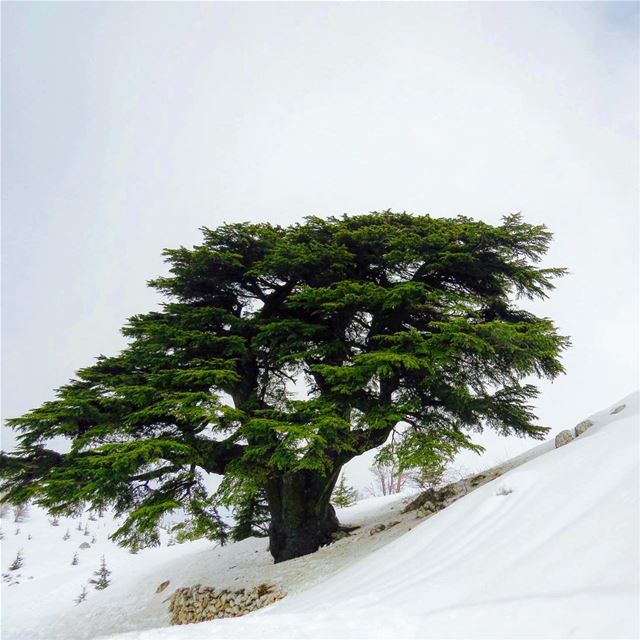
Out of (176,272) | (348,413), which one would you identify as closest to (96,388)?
(176,272)

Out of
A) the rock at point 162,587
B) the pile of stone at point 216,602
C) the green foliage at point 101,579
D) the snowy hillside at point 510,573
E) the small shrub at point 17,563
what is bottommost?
the pile of stone at point 216,602

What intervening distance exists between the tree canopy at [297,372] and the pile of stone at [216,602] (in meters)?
1.22

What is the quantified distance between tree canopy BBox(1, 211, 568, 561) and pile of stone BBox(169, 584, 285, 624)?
1216 millimetres

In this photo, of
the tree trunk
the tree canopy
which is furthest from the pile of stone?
the tree trunk

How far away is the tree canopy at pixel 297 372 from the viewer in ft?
22.0

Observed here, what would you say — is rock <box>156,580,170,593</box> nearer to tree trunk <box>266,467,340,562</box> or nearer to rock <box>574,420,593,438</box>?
tree trunk <box>266,467,340,562</box>

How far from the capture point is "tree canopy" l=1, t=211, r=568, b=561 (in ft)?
22.0

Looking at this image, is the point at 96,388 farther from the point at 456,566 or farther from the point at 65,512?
the point at 456,566

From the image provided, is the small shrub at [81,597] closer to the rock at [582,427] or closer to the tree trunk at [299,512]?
the tree trunk at [299,512]

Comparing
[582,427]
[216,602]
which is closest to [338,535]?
[216,602]

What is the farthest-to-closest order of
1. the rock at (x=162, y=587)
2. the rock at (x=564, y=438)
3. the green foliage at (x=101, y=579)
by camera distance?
the green foliage at (x=101, y=579) < the rock at (x=162, y=587) < the rock at (x=564, y=438)

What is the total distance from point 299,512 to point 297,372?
10.9 ft

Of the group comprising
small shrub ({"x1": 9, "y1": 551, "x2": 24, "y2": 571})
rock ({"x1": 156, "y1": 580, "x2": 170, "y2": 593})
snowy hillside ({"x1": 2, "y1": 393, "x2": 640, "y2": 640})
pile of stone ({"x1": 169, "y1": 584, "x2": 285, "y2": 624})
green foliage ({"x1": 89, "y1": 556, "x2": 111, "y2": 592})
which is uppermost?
small shrub ({"x1": 9, "y1": 551, "x2": 24, "y2": 571})

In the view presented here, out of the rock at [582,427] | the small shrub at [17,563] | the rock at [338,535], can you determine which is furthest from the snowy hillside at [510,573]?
the small shrub at [17,563]
